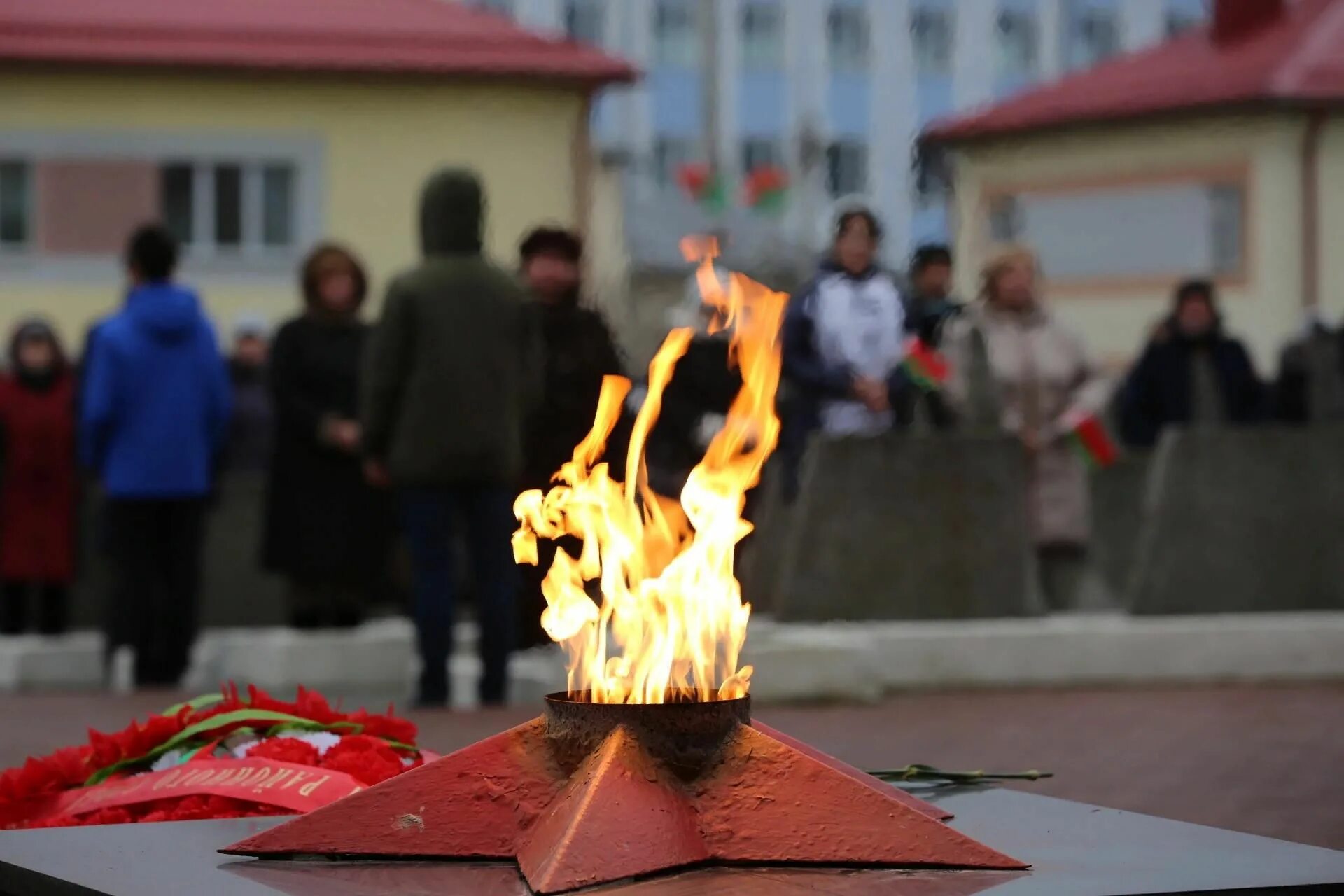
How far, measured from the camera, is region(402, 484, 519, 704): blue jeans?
1141cm

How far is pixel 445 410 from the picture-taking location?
11352 millimetres

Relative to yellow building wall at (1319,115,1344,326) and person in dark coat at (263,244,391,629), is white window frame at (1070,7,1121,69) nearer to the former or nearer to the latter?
yellow building wall at (1319,115,1344,326)

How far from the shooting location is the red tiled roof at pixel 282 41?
96.1ft

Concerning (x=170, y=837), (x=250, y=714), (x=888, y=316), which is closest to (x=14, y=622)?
(x=888, y=316)

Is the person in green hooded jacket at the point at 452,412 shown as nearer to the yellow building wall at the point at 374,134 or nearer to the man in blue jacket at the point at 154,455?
the man in blue jacket at the point at 154,455

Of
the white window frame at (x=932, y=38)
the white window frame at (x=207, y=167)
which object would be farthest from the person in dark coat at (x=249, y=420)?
the white window frame at (x=932, y=38)

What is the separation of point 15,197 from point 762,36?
38250mm

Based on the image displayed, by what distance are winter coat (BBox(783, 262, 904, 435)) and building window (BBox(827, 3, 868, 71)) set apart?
54.5 metres

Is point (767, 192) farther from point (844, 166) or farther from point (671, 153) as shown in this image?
point (844, 166)

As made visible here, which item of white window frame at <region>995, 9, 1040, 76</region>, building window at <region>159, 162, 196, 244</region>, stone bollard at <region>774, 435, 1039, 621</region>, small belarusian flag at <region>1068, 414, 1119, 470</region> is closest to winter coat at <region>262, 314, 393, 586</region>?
stone bollard at <region>774, 435, 1039, 621</region>

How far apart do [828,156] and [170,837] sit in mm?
61029

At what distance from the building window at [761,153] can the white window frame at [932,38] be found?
12.6 ft

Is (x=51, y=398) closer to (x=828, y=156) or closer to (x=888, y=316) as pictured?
(x=888, y=316)

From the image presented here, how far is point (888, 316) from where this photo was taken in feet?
Answer: 41.2
